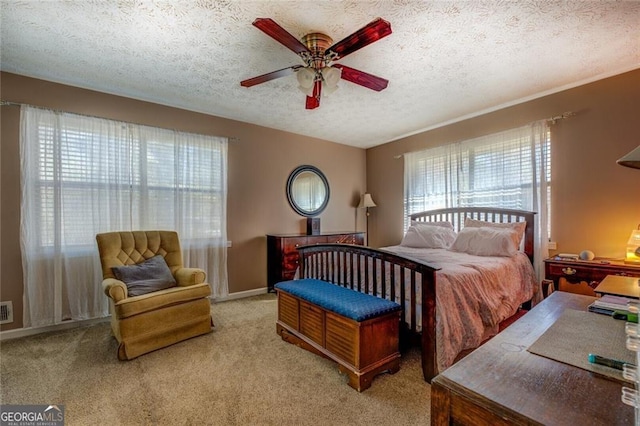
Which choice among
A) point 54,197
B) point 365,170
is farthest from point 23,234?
point 365,170

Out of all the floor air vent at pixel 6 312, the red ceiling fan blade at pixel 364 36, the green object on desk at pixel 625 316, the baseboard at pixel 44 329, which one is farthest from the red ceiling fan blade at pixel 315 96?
the floor air vent at pixel 6 312

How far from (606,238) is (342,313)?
300 cm

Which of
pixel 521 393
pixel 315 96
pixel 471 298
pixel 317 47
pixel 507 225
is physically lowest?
pixel 471 298

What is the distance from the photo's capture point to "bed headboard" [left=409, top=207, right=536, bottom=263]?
3.32m

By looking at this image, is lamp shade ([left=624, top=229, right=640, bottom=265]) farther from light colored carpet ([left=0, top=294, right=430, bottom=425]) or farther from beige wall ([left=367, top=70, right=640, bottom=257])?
light colored carpet ([left=0, top=294, right=430, bottom=425])

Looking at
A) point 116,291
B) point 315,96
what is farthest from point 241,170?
point 116,291

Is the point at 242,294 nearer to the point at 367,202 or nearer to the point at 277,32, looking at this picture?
the point at 367,202

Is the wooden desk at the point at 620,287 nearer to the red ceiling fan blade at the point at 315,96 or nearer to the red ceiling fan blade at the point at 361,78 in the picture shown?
the red ceiling fan blade at the point at 361,78

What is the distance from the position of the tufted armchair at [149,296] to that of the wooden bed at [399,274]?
1.16m

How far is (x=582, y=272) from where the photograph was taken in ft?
8.84

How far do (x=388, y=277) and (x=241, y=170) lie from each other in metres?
2.80

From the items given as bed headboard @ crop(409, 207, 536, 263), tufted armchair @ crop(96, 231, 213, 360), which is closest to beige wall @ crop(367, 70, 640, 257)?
bed headboard @ crop(409, 207, 536, 263)

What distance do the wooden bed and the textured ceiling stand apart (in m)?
1.63

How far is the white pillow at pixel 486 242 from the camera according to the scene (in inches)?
119
